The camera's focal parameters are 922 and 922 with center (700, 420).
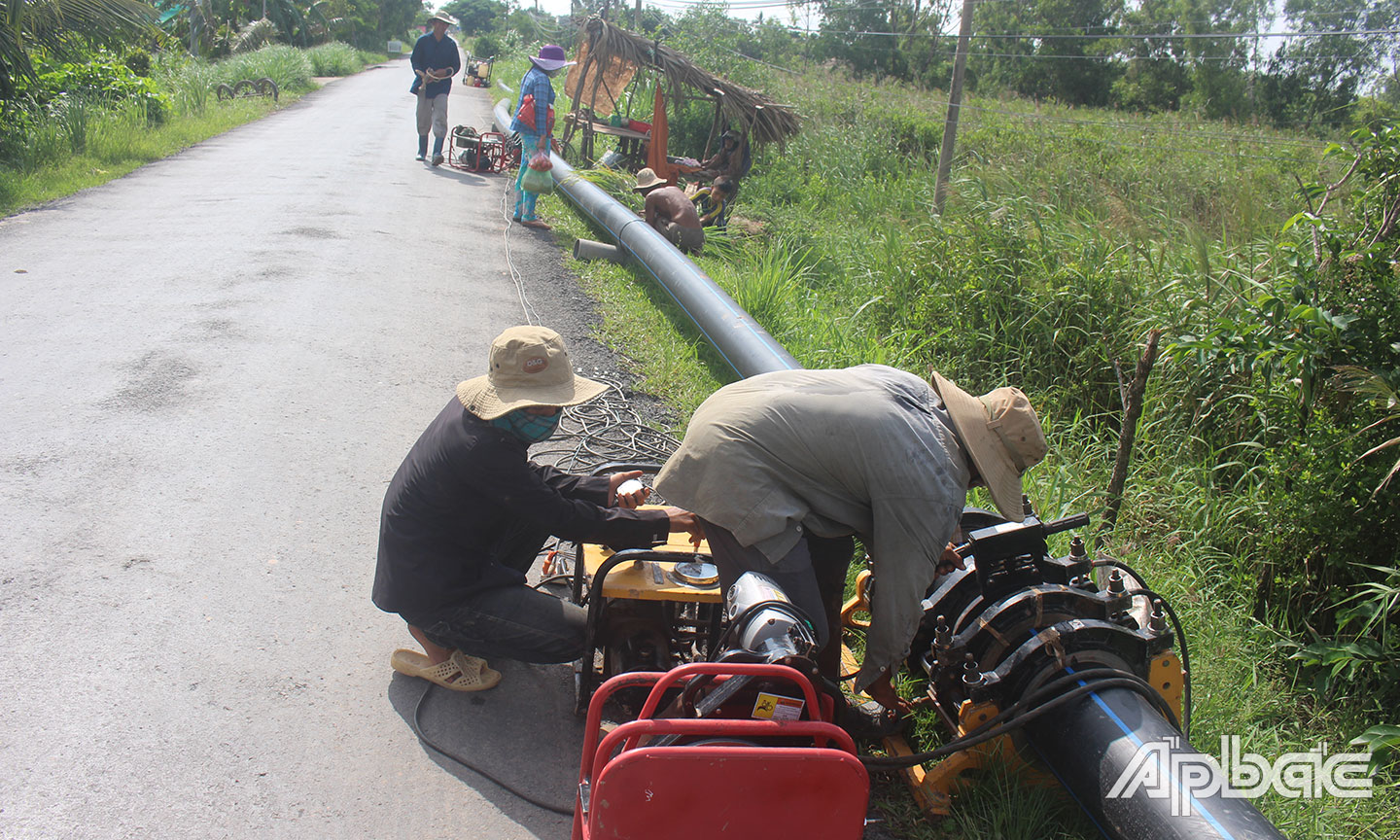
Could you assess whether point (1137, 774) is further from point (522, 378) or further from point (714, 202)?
point (714, 202)

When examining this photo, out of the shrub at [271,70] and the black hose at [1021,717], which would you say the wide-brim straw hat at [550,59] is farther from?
the shrub at [271,70]

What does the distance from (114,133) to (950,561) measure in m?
13.6

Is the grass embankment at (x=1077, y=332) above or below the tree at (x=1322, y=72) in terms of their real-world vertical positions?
below

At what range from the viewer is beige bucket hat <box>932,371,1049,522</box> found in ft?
9.70

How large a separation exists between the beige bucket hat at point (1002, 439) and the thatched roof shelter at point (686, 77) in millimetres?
12357

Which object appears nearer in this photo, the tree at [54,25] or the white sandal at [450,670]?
the white sandal at [450,670]

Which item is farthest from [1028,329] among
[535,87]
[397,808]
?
[535,87]

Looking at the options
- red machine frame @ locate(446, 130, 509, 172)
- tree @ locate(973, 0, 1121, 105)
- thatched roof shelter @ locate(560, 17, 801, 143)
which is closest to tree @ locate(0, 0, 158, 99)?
red machine frame @ locate(446, 130, 509, 172)

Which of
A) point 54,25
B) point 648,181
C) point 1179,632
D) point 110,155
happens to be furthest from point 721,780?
point 110,155

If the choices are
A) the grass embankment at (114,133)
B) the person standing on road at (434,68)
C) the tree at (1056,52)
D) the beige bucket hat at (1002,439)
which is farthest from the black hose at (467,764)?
the tree at (1056,52)

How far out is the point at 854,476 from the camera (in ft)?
9.71

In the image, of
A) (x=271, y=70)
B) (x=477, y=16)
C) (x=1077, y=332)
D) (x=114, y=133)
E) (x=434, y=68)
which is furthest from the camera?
(x=477, y=16)

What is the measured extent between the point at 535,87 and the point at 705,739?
31.7ft

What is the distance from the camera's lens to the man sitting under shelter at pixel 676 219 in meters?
10.0
